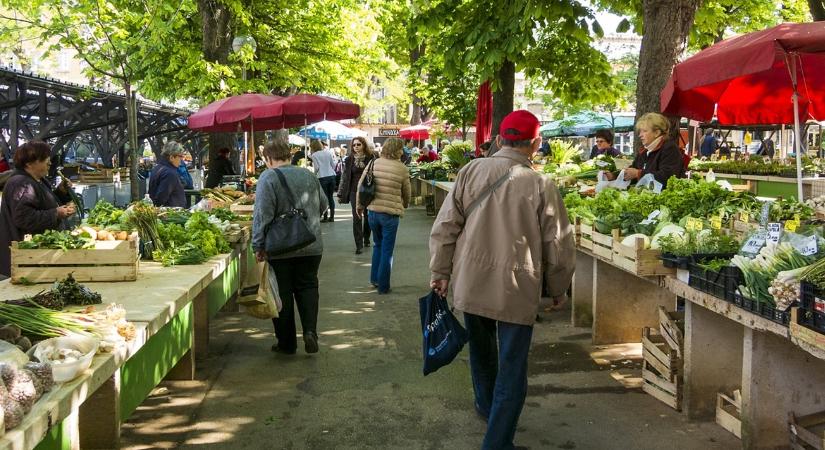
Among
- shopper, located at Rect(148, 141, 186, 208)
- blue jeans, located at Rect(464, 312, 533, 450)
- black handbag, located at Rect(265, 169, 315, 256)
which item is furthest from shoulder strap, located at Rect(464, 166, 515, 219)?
shopper, located at Rect(148, 141, 186, 208)

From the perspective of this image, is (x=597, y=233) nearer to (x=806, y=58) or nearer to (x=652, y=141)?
(x=652, y=141)

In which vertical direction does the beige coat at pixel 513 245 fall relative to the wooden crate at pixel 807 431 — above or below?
above

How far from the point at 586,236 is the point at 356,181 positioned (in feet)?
22.4

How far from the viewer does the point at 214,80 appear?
16.0 metres

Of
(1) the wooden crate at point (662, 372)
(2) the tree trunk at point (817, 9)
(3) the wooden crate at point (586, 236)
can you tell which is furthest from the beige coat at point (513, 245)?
(2) the tree trunk at point (817, 9)

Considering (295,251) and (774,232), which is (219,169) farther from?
(774,232)

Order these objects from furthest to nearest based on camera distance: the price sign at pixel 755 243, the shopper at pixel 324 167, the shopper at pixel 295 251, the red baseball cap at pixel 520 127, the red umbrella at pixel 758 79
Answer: the shopper at pixel 324 167 < the shopper at pixel 295 251 < the red umbrella at pixel 758 79 < the price sign at pixel 755 243 < the red baseball cap at pixel 520 127

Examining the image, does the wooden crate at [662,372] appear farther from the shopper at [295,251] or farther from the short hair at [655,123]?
the shopper at [295,251]

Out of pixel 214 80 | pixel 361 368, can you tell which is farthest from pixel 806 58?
pixel 214 80

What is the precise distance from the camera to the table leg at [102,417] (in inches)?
156

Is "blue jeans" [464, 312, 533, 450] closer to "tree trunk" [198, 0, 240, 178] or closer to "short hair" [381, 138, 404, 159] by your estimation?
"short hair" [381, 138, 404, 159]

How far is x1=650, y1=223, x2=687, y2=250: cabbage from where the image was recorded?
17.5 ft

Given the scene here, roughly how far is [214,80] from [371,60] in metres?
10.4

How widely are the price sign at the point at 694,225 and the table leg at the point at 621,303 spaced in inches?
50.6
